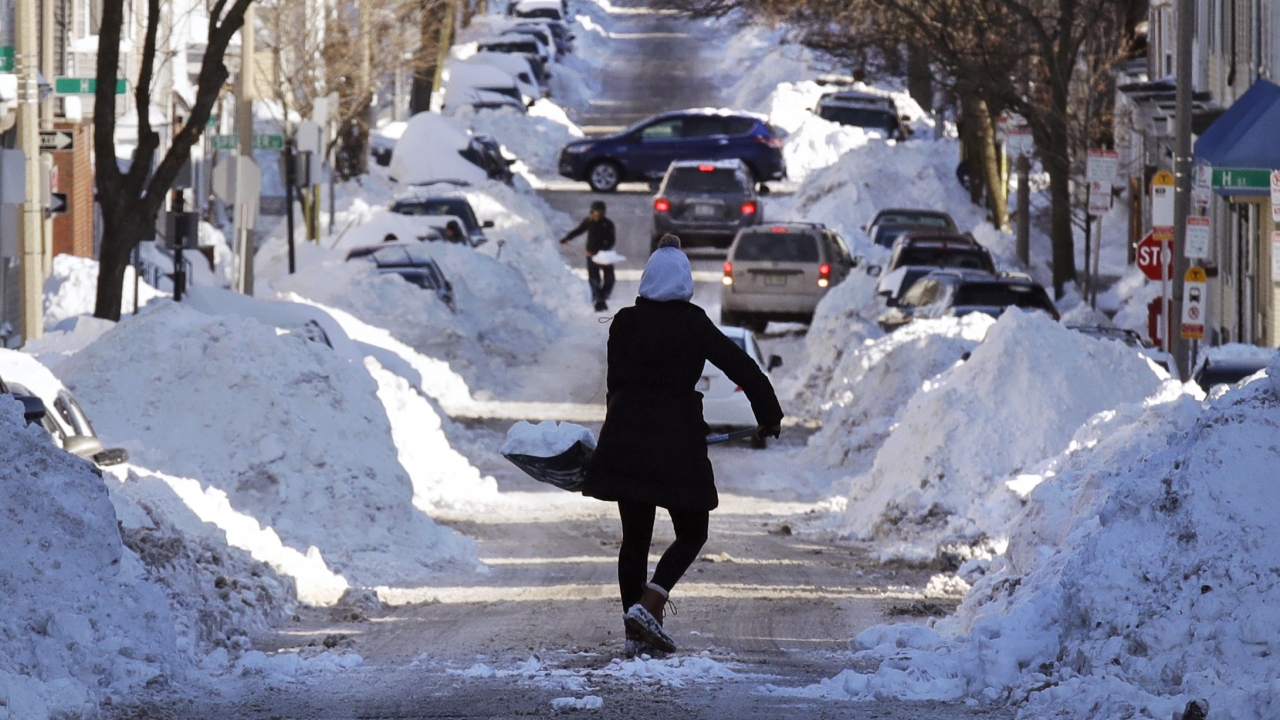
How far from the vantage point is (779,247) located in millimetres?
29609

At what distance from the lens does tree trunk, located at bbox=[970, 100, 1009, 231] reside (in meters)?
42.5

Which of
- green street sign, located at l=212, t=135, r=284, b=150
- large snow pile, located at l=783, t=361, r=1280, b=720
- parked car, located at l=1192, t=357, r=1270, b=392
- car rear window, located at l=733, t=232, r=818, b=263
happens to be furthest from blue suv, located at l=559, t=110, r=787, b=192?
large snow pile, located at l=783, t=361, r=1280, b=720

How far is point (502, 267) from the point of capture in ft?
102

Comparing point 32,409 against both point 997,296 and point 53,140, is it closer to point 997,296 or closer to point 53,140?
point 53,140

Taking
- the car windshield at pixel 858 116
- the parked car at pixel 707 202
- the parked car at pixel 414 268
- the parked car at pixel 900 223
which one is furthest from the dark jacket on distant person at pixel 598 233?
the car windshield at pixel 858 116

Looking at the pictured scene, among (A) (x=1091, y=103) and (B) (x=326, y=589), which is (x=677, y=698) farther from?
(A) (x=1091, y=103)

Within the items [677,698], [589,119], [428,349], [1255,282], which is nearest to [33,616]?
[677,698]

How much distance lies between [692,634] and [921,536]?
478 cm

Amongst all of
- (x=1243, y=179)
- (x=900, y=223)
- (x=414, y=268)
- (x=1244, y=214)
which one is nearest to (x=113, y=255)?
(x=414, y=268)

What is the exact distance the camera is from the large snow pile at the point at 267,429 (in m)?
12.3

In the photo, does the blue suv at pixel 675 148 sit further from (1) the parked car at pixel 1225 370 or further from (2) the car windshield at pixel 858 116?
(1) the parked car at pixel 1225 370

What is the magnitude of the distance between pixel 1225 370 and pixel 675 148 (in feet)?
106

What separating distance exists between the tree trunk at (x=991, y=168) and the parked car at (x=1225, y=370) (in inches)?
1024

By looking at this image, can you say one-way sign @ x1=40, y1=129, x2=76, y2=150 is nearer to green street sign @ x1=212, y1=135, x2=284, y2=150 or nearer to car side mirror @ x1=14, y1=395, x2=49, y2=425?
green street sign @ x1=212, y1=135, x2=284, y2=150
